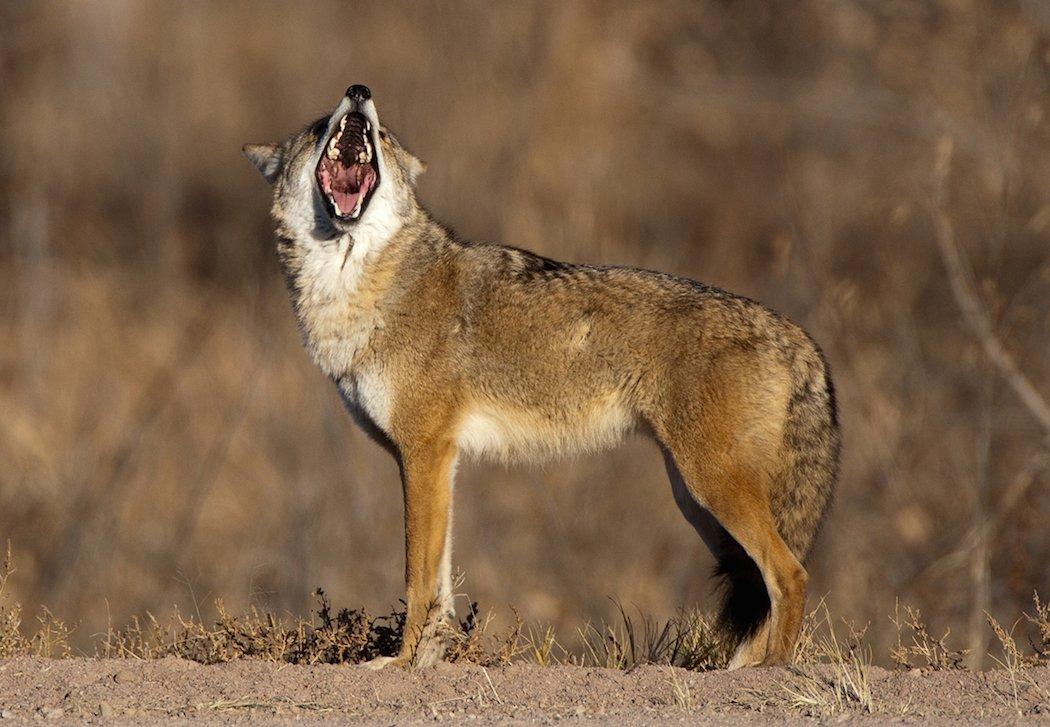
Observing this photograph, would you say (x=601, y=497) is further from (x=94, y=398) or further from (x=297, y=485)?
(x=94, y=398)

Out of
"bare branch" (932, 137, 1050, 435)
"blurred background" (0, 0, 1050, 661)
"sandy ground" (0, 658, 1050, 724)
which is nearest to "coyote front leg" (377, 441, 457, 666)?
"sandy ground" (0, 658, 1050, 724)

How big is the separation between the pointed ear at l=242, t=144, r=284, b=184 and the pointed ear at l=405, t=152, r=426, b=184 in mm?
713

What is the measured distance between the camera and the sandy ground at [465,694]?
582cm

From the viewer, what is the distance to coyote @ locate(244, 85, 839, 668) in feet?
23.2

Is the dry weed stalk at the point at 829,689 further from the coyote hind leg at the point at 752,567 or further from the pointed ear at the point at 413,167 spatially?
the pointed ear at the point at 413,167

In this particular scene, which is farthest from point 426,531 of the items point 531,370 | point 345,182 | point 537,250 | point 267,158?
point 537,250

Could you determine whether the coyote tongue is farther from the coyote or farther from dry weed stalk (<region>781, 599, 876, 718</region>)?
dry weed stalk (<region>781, 599, 876, 718</region>)

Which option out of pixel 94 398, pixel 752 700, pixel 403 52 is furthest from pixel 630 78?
pixel 752 700

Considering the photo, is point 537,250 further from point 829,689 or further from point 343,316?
point 829,689

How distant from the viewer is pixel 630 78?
21.6 metres

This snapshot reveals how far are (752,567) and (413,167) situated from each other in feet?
9.43

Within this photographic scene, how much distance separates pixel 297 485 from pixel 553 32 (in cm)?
928

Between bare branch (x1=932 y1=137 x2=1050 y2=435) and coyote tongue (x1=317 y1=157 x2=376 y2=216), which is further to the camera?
bare branch (x1=932 y1=137 x2=1050 y2=435)

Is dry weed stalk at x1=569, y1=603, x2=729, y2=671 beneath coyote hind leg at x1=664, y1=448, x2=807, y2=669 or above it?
beneath
